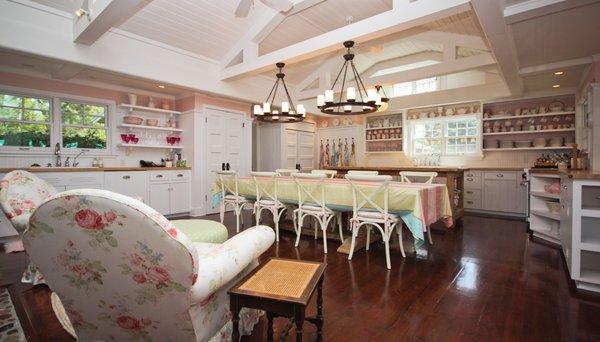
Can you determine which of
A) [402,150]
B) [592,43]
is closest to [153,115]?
[402,150]

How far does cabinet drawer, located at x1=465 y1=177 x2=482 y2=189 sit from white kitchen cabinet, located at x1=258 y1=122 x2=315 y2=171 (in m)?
3.83

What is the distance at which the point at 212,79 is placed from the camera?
5223mm

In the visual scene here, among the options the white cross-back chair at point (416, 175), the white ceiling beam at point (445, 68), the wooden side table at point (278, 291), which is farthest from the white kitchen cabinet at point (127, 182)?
the white ceiling beam at point (445, 68)

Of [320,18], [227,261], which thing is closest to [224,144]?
[320,18]

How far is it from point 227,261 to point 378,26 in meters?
3.03

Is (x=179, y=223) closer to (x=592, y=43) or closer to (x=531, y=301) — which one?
(x=531, y=301)

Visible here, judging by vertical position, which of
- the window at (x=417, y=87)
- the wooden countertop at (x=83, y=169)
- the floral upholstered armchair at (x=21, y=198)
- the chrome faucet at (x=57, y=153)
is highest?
the window at (x=417, y=87)

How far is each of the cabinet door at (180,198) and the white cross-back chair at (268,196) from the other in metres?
2.08

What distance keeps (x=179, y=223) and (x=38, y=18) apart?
320 centimetres

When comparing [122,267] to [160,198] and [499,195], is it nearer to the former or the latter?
[160,198]

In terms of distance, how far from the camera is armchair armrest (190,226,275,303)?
1.04m

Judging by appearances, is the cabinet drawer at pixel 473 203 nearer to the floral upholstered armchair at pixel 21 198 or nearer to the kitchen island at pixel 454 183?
the kitchen island at pixel 454 183

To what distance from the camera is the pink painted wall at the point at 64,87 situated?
421cm

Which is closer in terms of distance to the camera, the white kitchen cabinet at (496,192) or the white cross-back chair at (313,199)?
the white cross-back chair at (313,199)
